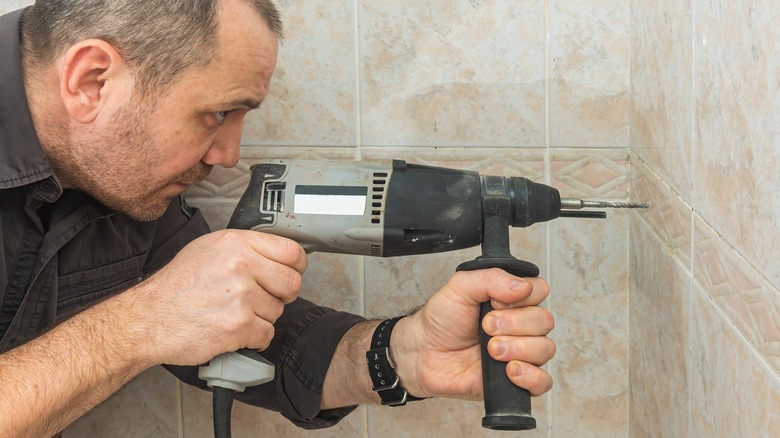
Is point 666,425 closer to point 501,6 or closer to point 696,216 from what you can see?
point 696,216

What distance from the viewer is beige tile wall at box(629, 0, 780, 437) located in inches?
30.3

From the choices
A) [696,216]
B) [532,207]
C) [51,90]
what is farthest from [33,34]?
[696,216]

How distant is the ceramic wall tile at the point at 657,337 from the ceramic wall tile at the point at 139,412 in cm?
86

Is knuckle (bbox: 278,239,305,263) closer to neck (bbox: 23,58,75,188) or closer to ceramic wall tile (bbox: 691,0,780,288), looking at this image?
neck (bbox: 23,58,75,188)

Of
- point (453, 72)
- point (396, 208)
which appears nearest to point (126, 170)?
point (396, 208)

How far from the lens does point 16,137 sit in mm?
1130

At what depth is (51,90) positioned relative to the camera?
1151 millimetres

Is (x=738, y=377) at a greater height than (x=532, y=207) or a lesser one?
lesser

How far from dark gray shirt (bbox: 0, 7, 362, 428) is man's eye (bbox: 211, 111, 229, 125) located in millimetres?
238

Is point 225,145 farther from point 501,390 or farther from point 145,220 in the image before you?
point 501,390

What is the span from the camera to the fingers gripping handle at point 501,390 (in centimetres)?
95

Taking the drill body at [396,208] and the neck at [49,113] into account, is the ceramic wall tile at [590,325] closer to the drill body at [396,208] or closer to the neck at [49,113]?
the drill body at [396,208]

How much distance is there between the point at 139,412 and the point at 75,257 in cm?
44

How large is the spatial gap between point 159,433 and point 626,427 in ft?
2.90
